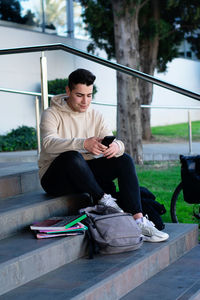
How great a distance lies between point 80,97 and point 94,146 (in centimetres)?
46

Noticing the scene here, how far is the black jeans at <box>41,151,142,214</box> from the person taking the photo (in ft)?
11.1

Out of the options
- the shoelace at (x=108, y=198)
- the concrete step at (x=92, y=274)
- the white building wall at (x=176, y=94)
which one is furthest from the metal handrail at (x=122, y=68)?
the white building wall at (x=176, y=94)

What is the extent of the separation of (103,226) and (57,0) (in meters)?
11.6

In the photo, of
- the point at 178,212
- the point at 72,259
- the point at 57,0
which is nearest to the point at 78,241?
the point at 72,259

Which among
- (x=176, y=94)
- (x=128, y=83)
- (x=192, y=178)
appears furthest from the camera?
(x=176, y=94)

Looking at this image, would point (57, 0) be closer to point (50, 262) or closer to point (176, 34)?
A: point (176, 34)

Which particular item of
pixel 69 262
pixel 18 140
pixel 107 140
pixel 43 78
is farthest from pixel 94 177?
pixel 18 140

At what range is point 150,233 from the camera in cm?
333

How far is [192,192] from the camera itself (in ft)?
12.1

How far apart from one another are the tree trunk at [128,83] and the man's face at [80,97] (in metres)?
4.79

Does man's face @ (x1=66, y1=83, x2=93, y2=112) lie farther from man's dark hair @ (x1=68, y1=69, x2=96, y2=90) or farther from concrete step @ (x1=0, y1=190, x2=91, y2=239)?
concrete step @ (x1=0, y1=190, x2=91, y2=239)

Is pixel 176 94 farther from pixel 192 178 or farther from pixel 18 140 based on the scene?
pixel 192 178

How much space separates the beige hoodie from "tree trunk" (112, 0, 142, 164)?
4.61m

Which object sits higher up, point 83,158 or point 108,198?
point 83,158
